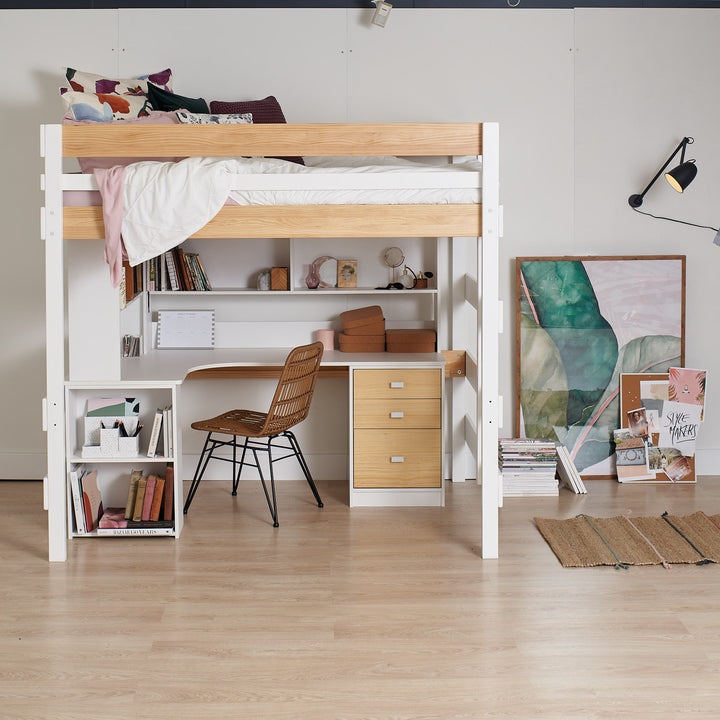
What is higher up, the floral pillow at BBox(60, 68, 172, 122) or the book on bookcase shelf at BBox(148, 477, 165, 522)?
the floral pillow at BBox(60, 68, 172, 122)

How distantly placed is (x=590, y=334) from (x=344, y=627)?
240 centimetres

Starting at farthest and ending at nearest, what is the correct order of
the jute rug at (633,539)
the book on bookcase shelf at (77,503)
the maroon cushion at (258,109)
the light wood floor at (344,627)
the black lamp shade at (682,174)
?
the black lamp shade at (682,174) → the maroon cushion at (258,109) → the book on bookcase shelf at (77,503) → the jute rug at (633,539) → the light wood floor at (344,627)

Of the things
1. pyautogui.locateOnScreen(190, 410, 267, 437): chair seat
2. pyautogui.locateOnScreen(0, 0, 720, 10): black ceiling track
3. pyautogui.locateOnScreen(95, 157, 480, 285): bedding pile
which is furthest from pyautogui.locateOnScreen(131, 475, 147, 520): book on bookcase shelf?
pyautogui.locateOnScreen(0, 0, 720, 10): black ceiling track

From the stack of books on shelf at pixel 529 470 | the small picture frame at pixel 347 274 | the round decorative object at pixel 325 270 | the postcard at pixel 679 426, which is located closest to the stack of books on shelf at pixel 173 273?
the round decorative object at pixel 325 270

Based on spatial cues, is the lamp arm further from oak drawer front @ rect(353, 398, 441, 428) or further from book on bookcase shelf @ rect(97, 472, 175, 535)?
book on bookcase shelf @ rect(97, 472, 175, 535)

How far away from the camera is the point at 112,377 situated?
3562 millimetres

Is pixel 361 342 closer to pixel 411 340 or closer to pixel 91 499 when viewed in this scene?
pixel 411 340

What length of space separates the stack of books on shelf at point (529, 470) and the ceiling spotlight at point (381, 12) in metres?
2.25

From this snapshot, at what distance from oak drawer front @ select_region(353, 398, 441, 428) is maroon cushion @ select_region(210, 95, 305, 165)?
142 centimetres

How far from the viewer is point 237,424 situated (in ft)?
12.6

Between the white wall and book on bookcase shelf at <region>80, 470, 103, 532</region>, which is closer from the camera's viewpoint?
book on bookcase shelf at <region>80, 470, 103, 532</region>

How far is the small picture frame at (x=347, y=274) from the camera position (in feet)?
14.7

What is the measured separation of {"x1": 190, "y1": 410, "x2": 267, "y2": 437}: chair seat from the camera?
375 cm

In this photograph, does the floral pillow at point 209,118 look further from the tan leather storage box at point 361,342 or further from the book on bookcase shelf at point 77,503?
the book on bookcase shelf at point 77,503
